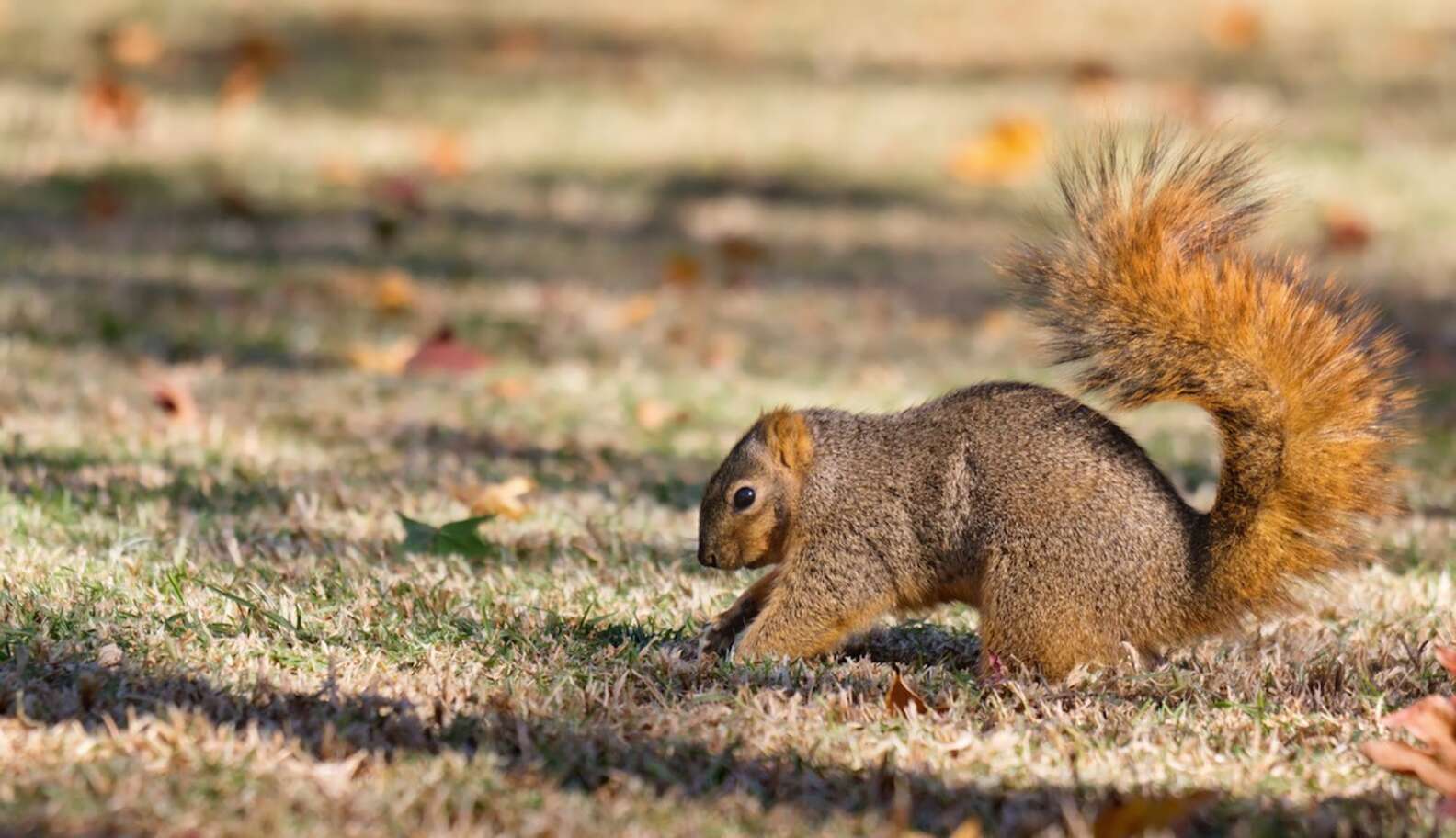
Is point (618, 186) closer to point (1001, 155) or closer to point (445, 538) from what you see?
point (1001, 155)

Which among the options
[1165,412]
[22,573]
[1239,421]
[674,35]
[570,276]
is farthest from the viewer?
[674,35]

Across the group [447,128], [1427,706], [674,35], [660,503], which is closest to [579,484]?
[660,503]

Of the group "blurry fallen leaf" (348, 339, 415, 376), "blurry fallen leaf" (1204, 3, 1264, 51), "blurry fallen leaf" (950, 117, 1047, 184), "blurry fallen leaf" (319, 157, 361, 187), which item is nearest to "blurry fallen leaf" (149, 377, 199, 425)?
"blurry fallen leaf" (348, 339, 415, 376)

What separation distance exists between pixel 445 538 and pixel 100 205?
227 inches

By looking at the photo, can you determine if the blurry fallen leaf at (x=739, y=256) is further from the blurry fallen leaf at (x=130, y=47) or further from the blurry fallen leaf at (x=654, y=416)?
the blurry fallen leaf at (x=130, y=47)

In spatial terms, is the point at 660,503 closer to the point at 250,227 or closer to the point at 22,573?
the point at 22,573

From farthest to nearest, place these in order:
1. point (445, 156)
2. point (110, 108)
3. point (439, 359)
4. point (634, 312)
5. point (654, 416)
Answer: point (445, 156), point (110, 108), point (634, 312), point (439, 359), point (654, 416)

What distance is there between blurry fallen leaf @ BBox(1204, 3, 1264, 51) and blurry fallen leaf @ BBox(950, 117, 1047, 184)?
3.08 m

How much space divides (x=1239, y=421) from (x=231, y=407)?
159 inches

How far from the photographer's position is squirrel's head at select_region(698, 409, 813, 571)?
4.26 meters

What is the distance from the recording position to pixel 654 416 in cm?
689

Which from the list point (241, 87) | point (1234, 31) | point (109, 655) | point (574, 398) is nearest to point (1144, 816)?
point (109, 655)

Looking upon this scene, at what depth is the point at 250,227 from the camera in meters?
9.82

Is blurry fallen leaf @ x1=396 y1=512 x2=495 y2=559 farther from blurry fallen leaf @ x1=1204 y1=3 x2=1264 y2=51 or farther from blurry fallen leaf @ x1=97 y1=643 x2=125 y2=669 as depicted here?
blurry fallen leaf @ x1=1204 y1=3 x2=1264 y2=51
